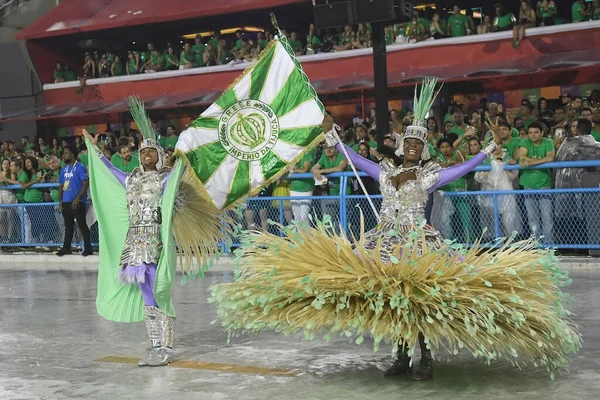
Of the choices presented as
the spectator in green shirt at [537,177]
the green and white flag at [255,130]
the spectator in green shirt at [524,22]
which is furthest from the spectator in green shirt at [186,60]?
the green and white flag at [255,130]

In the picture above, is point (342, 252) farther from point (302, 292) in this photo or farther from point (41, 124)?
Result: point (41, 124)

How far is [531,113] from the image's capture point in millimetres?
15352

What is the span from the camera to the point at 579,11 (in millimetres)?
18625

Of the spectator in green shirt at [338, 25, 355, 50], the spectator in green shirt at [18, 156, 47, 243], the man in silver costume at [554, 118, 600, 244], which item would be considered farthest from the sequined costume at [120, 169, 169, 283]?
the spectator in green shirt at [338, 25, 355, 50]

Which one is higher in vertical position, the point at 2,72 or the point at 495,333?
the point at 2,72

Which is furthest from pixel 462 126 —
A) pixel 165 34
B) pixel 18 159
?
pixel 165 34

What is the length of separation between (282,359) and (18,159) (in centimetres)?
1098

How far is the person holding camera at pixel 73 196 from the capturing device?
1548 centimetres

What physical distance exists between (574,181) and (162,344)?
21.7 feet

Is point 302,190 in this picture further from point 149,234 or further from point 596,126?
point 149,234

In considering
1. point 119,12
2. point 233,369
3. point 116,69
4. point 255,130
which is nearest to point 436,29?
point 116,69

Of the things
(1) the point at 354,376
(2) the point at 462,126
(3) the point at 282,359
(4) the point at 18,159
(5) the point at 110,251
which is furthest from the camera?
(4) the point at 18,159

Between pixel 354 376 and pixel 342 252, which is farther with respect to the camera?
pixel 354 376

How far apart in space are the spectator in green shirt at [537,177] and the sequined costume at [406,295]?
580 centimetres
